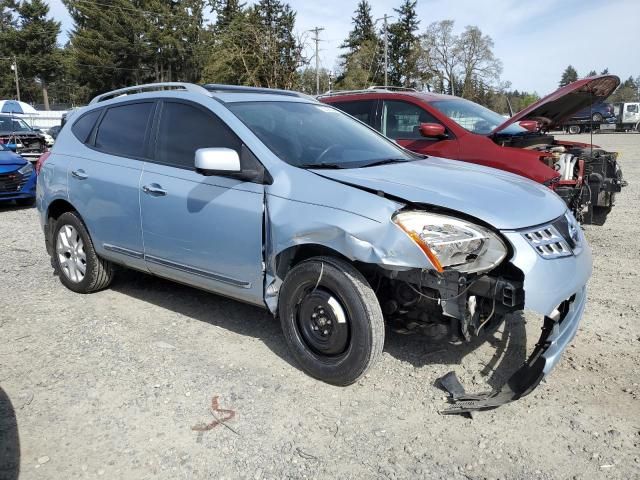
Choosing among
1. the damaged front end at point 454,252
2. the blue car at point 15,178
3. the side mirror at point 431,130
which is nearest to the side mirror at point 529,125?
the side mirror at point 431,130

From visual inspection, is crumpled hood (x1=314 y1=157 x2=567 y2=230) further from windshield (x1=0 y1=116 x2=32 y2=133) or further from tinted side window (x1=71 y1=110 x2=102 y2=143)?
windshield (x1=0 y1=116 x2=32 y2=133)

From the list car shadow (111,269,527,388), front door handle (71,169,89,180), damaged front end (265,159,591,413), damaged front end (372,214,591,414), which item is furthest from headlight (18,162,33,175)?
damaged front end (372,214,591,414)

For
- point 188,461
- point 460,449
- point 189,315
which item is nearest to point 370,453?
point 460,449

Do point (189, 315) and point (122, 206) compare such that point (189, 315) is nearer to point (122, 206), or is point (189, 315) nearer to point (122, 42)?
point (122, 206)

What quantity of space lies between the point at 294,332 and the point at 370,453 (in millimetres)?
952

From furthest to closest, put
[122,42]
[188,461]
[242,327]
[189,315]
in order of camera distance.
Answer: [122,42] < [189,315] < [242,327] < [188,461]

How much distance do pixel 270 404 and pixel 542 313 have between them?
1.59 m

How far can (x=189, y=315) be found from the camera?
4.57 meters

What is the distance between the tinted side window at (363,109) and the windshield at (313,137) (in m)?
2.85

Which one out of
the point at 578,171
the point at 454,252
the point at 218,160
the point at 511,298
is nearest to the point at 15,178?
the point at 218,160

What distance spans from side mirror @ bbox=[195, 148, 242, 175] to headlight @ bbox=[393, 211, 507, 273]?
A: 1.12 metres

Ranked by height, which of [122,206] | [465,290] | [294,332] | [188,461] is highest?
[122,206]

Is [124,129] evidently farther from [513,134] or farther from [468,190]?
[513,134]

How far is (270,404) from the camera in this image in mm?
3172
